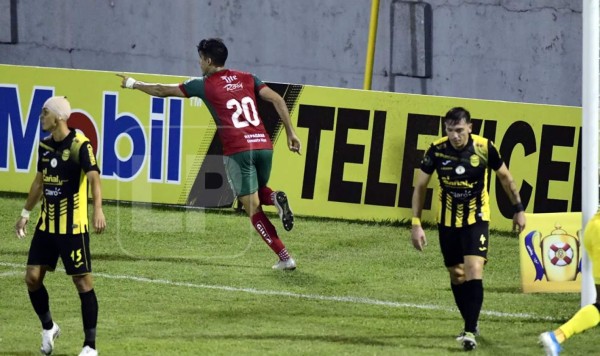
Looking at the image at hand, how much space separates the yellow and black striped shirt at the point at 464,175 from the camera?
1088cm

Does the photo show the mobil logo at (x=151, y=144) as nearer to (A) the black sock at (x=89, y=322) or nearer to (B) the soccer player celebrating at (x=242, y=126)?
(B) the soccer player celebrating at (x=242, y=126)

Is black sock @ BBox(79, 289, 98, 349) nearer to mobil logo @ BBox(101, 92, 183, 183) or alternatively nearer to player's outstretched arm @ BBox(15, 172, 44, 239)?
player's outstretched arm @ BBox(15, 172, 44, 239)

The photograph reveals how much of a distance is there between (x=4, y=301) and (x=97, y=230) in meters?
2.82

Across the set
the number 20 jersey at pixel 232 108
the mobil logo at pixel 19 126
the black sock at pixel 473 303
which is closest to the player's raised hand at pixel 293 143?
the number 20 jersey at pixel 232 108

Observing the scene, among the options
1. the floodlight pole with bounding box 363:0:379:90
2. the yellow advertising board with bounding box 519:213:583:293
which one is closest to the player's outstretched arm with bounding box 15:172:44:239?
the yellow advertising board with bounding box 519:213:583:293

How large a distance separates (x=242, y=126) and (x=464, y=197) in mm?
3975

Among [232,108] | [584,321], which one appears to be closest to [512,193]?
[584,321]

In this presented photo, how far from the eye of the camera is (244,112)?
1441 cm

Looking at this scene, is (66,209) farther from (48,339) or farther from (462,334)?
(462,334)

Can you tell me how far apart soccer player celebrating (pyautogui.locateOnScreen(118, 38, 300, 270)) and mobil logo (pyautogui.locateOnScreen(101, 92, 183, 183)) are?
311 cm

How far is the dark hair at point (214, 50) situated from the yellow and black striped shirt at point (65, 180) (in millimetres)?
3802

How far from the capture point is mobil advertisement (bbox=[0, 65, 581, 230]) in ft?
52.9

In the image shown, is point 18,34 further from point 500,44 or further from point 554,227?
point 554,227

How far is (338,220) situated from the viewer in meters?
17.0
